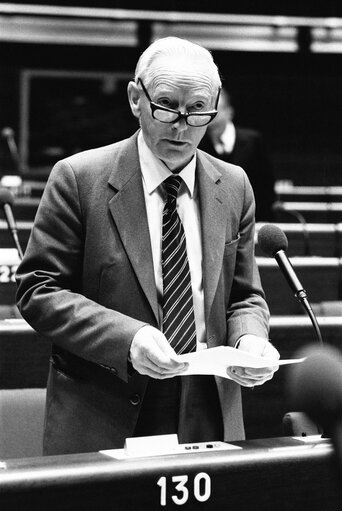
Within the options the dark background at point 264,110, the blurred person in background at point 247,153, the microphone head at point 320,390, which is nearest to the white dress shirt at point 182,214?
the microphone head at point 320,390

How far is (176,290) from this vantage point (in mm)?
1778

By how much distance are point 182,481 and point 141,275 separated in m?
0.44

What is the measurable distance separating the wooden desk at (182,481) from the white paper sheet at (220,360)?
14 centimetres

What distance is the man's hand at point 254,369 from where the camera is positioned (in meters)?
1.67

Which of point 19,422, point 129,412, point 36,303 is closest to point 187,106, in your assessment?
point 36,303

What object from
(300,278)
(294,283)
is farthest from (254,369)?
(300,278)

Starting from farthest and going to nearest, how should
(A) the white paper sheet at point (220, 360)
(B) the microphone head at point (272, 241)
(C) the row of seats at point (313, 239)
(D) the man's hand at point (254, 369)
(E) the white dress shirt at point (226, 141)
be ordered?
(E) the white dress shirt at point (226, 141)
(C) the row of seats at point (313, 239)
(B) the microphone head at point (272, 241)
(D) the man's hand at point (254, 369)
(A) the white paper sheet at point (220, 360)

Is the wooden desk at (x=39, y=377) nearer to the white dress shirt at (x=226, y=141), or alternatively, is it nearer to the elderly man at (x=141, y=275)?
the elderly man at (x=141, y=275)

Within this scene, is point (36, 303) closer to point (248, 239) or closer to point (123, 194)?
point (123, 194)

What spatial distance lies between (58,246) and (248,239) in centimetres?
41

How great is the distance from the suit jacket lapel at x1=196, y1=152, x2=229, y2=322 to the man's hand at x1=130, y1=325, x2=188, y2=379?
20 centimetres

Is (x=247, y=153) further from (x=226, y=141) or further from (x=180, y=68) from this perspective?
(x=180, y=68)

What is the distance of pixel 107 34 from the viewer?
367 inches

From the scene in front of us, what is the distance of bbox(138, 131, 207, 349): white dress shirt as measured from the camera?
1.81 metres
